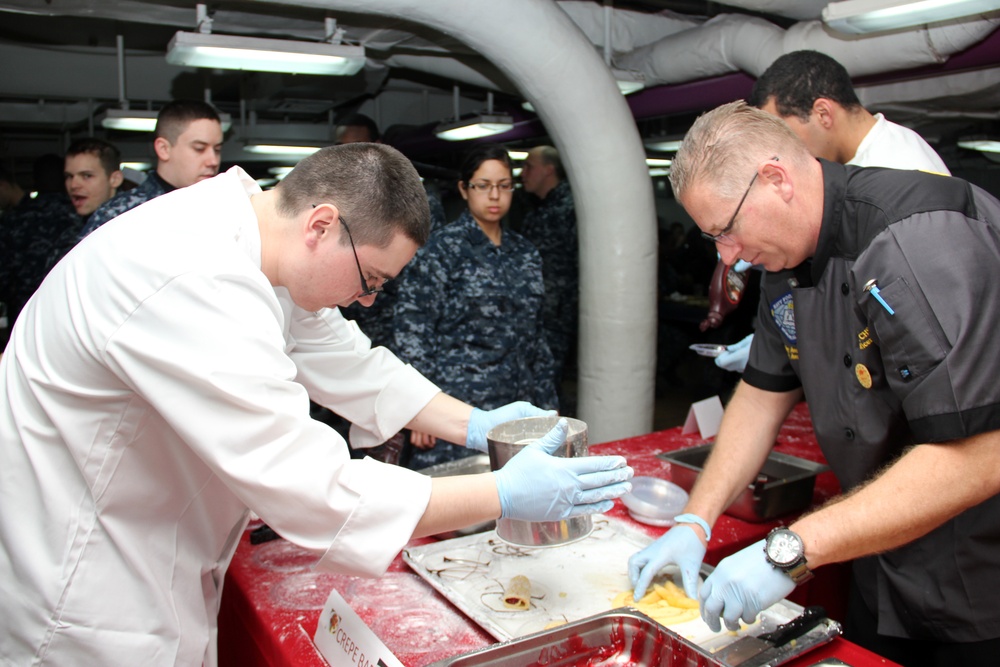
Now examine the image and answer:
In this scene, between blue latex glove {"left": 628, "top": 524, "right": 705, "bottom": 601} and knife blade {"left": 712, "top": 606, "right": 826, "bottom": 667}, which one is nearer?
knife blade {"left": 712, "top": 606, "right": 826, "bottom": 667}

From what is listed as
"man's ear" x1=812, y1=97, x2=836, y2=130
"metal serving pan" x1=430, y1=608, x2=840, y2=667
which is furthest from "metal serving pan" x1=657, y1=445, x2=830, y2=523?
"man's ear" x1=812, y1=97, x2=836, y2=130

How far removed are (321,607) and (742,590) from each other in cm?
80

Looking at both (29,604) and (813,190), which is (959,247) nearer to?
(813,190)

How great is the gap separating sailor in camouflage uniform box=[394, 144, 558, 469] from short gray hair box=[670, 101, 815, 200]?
174cm

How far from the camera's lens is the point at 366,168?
133 cm

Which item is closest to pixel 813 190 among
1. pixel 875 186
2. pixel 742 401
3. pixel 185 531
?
pixel 875 186

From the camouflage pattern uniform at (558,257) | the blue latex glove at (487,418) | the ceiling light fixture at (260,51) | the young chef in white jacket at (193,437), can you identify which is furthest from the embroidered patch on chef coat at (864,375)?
the camouflage pattern uniform at (558,257)

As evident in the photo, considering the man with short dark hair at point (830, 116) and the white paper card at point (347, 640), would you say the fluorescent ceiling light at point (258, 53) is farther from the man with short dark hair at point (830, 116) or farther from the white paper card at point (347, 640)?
the white paper card at point (347, 640)

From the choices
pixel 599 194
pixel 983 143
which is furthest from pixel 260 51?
pixel 983 143

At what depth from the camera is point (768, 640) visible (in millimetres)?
1254

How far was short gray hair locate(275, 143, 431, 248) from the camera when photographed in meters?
1.32

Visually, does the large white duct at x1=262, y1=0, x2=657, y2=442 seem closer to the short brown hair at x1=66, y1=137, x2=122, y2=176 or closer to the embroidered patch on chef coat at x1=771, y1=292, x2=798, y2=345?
the embroidered patch on chef coat at x1=771, y1=292, x2=798, y2=345

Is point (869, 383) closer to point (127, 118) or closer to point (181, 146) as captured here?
point (181, 146)

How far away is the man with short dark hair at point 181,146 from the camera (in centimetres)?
297
